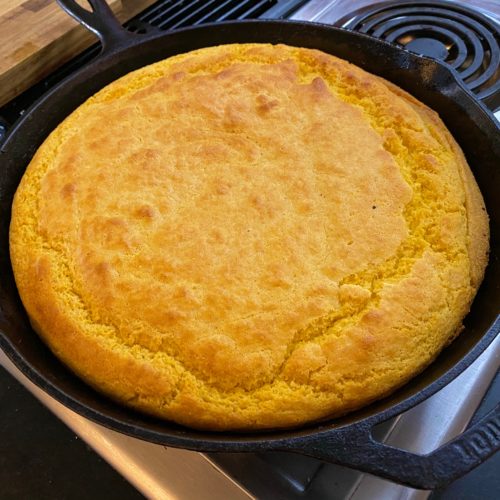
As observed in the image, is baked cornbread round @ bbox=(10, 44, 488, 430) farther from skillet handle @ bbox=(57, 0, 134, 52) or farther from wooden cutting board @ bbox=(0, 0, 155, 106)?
wooden cutting board @ bbox=(0, 0, 155, 106)

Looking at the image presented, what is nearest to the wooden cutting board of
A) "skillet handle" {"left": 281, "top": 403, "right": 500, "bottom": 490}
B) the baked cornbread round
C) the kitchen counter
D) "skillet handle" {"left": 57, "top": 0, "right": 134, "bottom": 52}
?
"skillet handle" {"left": 57, "top": 0, "right": 134, "bottom": 52}

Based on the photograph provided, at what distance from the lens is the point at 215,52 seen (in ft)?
4.76

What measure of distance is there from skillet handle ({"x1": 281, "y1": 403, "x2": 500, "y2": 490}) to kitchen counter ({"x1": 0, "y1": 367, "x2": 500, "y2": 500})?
79 centimetres

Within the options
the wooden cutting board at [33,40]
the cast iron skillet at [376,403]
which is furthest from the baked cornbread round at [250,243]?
the wooden cutting board at [33,40]

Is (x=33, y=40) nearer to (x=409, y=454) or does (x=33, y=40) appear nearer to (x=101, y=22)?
(x=101, y=22)

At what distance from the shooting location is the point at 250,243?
1.07 m

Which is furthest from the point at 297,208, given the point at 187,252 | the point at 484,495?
the point at 484,495

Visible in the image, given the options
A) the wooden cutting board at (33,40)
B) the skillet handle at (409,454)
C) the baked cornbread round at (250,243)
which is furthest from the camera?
A: the wooden cutting board at (33,40)

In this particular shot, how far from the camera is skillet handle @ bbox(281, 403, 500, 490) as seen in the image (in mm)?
773

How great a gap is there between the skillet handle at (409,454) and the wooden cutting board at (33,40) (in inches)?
52.3

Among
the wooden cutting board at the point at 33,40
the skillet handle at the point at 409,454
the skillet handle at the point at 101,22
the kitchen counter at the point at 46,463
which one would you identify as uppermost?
the skillet handle at the point at 101,22

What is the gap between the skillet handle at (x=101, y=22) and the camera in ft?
4.69

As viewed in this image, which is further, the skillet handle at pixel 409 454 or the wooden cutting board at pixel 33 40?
the wooden cutting board at pixel 33 40

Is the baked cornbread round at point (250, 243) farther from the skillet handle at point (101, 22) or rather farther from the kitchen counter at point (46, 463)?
the kitchen counter at point (46, 463)
